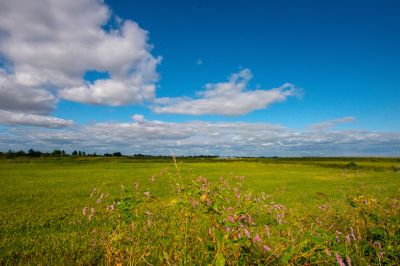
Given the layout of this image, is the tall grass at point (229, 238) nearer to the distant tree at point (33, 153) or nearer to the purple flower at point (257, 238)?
the purple flower at point (257, 238)

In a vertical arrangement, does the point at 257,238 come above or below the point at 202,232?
above

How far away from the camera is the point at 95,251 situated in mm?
5004

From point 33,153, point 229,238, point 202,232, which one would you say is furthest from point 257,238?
point 33,153

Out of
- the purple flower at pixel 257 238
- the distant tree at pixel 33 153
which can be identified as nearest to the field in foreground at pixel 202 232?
the purple flower at pixel 257 238

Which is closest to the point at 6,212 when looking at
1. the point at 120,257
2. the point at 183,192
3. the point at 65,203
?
the point at 65,203

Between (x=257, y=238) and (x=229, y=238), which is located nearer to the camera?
(x=257, y=238)

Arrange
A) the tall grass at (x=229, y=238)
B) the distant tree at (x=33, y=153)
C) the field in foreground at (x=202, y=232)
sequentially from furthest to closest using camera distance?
the distant tree at (x=33, y=153)
the field in foreground at (x=202, y=232)
the tall grass at (x=229, y=238)

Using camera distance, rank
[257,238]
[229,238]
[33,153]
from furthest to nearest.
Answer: [33,153] < [229,238] < [257,238]

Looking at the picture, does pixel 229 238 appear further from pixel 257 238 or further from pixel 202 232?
pixel 202 232

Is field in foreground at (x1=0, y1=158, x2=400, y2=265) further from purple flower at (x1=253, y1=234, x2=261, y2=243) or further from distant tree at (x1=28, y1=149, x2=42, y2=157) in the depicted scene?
distant tree at (x1=28, y1=149, x2=42, y2=157)

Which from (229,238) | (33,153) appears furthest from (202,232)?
(33,153)

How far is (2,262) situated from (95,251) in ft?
4.96

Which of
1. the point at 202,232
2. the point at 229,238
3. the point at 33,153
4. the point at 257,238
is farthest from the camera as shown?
the point at 33,153

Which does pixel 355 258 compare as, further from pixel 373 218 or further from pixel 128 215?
pixel 128 215
